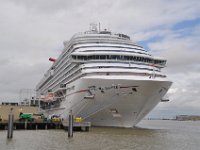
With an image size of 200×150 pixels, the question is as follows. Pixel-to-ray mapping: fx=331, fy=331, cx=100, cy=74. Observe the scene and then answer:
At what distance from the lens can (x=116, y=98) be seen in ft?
120

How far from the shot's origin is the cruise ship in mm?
36031

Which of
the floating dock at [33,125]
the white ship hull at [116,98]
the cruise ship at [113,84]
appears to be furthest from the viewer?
the floating dock at [33,125]

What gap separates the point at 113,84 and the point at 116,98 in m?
1.75

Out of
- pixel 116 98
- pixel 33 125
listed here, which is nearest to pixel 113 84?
pixel 116 98

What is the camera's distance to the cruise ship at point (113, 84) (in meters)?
36.0

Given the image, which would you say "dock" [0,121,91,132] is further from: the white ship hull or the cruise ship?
the white ship hull

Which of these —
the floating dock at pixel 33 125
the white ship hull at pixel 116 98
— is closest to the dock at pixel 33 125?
the floating dock at pixel 33 125

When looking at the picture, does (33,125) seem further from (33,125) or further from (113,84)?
(113,84)

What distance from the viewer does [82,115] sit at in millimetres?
40156

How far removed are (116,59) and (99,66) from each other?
97.5 inches

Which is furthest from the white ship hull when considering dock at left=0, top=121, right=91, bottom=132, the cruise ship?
dock at left=0, top=121, right=91, bottom=132

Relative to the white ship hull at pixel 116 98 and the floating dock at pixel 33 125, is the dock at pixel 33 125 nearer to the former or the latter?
the floating dock at pixel 33 125

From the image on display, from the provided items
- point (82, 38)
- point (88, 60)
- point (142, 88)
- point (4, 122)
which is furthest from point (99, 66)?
point (4, 122)

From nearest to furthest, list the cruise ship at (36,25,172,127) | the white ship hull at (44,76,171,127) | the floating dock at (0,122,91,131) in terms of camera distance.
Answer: the white ship hull at (44,76,171,127), the cruise ship at (36,25,172,127), the floating dock at (0,122,91,131)
